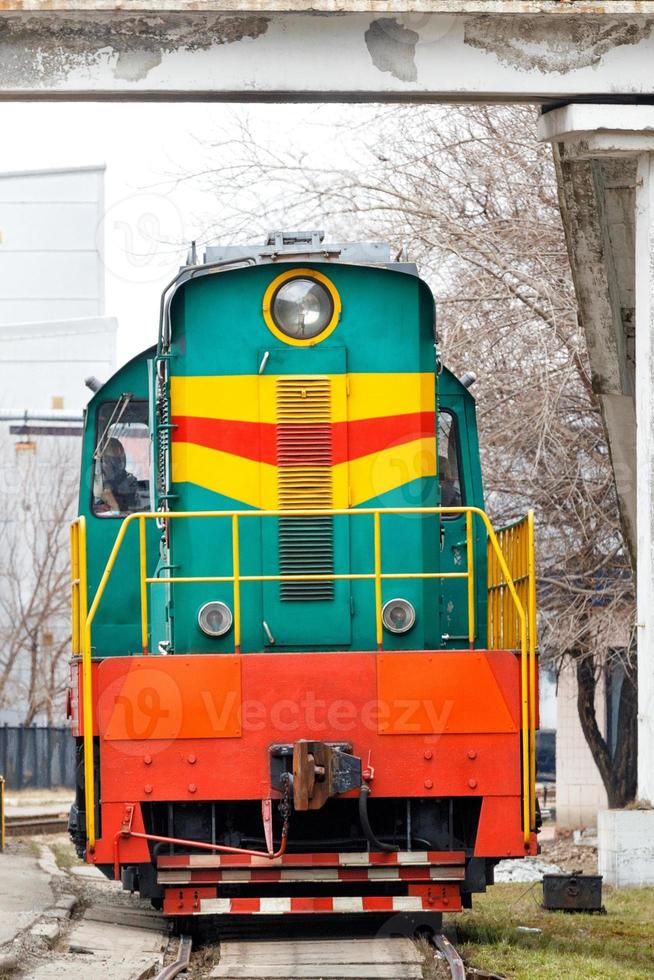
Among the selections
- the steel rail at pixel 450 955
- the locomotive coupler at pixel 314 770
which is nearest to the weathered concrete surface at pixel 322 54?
the locomotive coupler at pixel 314 770

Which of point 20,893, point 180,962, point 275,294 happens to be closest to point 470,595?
point 275,294

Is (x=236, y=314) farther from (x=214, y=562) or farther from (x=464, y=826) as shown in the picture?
(x=464, y=826)

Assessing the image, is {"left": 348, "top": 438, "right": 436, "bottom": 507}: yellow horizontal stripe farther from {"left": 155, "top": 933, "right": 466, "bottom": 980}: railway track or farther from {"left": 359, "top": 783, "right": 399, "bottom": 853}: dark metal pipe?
{"left": 155, "top": 933, "right": 466, "bottom": 980}: railway track

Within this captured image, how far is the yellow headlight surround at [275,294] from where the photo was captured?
859 centimetres

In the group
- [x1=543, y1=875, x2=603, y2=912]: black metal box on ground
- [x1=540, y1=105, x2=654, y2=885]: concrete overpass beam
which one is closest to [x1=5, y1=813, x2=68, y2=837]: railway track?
[x1=540, y1=105, x2=654, y2=885]: concrete overpass beam

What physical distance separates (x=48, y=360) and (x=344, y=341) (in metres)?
36.8

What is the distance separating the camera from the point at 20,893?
1050cm

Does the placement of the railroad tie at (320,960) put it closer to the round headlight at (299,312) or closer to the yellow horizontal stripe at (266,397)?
the yellow horizontal stripe at (266,397)

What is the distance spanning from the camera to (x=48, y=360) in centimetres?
4434

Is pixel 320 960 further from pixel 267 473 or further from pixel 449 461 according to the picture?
pixel 449 461

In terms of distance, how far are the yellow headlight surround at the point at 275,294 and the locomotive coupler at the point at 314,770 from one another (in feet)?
7.78

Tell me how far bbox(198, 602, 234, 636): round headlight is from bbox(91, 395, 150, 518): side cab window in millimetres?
1616

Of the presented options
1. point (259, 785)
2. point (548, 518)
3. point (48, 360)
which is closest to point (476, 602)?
point (259, 785)

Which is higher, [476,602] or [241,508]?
[241,508]
